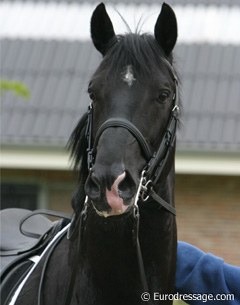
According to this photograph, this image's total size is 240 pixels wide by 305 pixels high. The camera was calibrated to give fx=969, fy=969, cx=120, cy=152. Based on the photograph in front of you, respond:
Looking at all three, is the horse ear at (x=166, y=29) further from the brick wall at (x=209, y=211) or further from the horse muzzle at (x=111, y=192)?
the brick wall at (x=209, y=211)

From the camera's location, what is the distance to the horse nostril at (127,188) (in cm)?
379

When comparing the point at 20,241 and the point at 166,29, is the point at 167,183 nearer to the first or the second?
the point at 166,29

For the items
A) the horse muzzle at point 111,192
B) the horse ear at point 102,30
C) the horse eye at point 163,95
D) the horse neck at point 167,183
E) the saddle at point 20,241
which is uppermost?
the horse ear at point 102,30

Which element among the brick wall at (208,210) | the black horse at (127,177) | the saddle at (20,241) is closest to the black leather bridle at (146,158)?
the black horse at (127,177)

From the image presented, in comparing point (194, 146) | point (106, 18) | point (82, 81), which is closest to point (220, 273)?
point (106, 18)

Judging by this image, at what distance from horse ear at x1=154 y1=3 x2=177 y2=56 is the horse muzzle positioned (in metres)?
0.78

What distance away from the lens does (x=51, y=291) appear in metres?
4.28

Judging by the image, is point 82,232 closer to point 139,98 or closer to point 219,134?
point 139,98

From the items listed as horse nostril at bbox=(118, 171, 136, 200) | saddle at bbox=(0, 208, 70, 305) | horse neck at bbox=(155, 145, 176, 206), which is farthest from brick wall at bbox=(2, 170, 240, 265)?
horse nostril at bbox=(118, 171, 136, 200)

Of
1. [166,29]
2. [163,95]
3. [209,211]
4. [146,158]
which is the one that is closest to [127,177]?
[146,158]

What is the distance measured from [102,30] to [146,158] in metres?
0.67

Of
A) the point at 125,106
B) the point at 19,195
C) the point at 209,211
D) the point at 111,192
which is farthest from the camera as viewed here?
the point at 19,195

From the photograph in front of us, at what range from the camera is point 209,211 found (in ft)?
40.8

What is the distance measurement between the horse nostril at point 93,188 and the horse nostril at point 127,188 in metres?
0.09
